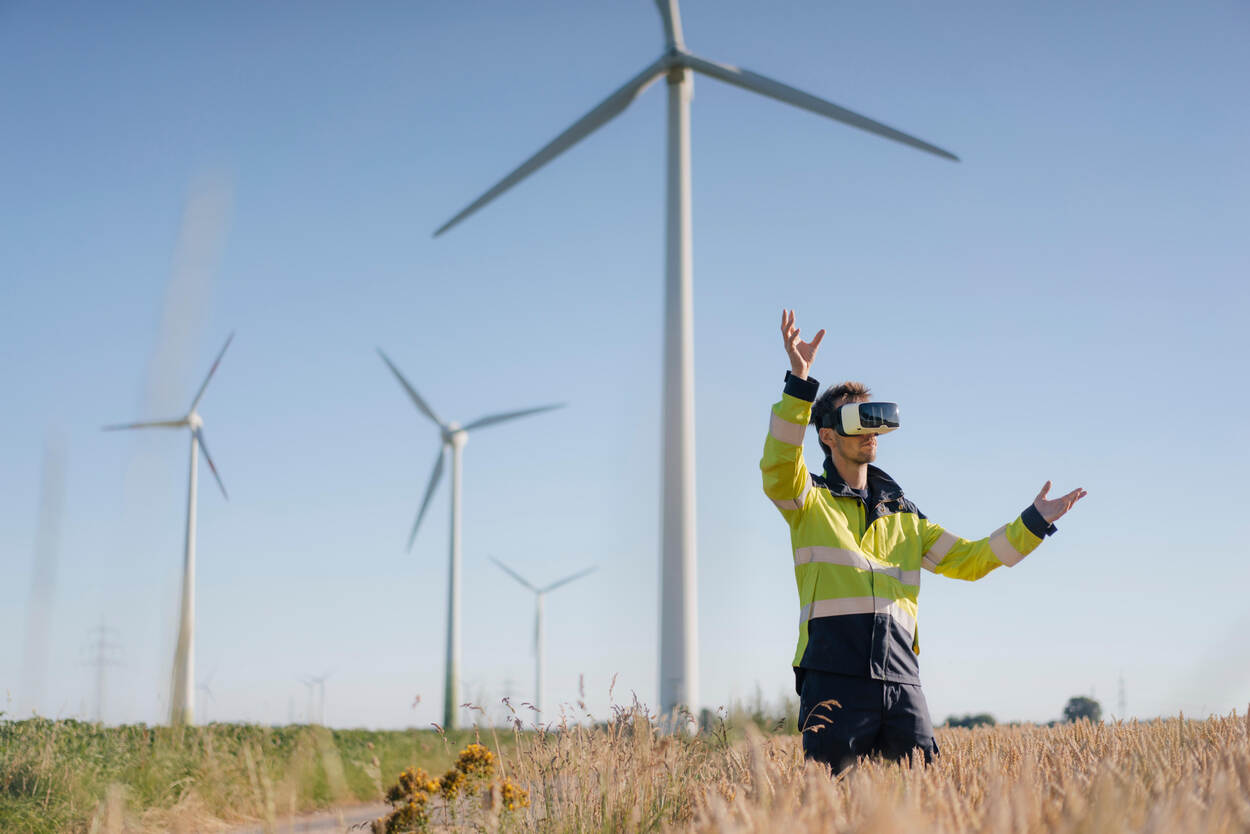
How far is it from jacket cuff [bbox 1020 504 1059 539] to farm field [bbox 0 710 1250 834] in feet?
4.14

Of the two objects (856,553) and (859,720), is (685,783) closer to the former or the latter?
(859,720)

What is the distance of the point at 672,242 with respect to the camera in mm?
19953

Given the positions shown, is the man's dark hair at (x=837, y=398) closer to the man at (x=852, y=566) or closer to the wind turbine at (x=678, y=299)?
the man at (x=852, y=566)

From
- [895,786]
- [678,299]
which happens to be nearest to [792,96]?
[678,299]

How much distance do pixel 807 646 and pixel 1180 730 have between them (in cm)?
301

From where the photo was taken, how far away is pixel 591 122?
902 inches

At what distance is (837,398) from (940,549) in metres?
1.15

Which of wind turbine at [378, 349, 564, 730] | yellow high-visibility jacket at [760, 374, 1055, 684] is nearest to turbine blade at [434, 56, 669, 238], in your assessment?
wind turbine at [378, 349, 564, 730]

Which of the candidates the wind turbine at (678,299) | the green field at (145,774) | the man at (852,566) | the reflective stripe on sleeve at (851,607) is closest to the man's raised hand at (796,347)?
the man at (852,566)

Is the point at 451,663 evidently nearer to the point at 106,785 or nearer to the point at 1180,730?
the point at 106,785

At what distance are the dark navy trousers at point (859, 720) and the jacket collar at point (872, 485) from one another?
110cm

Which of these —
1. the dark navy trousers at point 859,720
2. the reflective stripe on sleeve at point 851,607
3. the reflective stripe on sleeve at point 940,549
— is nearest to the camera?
the dark navy trousers at point 859,720

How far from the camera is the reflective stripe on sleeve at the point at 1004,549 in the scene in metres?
6.54

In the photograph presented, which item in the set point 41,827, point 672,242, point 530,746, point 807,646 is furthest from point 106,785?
point 672,242
